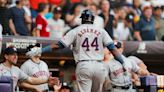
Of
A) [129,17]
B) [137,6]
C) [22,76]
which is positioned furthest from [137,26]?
[22,76]

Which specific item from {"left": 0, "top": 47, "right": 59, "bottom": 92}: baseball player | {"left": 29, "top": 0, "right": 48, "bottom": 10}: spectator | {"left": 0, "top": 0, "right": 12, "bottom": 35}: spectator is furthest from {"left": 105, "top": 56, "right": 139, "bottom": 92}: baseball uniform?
{"left": 29, "top": 0, "right": 48, "bottom": 10}: spectator

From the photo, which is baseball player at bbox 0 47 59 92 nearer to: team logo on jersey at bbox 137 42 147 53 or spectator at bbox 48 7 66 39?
spectator at bbox 48 7 66 39

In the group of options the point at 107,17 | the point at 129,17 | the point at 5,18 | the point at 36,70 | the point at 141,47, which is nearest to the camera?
the point at 36,70

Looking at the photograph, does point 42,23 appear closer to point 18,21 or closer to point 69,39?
point 18,21

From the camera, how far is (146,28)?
54.2ft

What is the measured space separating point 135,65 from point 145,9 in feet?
14.7

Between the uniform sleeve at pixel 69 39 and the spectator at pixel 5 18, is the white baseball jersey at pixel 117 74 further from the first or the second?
the spectator at pixel 5 18

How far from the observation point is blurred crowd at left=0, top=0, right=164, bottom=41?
14.6 metres

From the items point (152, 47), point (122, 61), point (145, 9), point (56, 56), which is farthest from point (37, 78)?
point (145, 9)

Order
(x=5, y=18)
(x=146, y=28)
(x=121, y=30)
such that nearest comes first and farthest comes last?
(x=5, y=18), (x=121, y=30), (x=146, y=28)

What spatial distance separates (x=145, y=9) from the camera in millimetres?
16797

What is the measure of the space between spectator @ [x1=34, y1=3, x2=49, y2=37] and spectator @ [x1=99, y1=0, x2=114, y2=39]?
155cm

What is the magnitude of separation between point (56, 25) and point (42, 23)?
0.95 meters

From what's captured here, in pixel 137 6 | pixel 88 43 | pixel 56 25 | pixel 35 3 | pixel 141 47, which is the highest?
pixel 35 3
